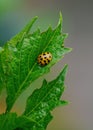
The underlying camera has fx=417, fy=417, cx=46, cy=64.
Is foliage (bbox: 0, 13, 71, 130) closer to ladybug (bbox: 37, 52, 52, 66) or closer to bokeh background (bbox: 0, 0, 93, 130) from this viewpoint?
ladybug (bbox: 37, 52, 52, 66)

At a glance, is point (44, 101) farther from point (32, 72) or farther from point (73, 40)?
point (73, 40)

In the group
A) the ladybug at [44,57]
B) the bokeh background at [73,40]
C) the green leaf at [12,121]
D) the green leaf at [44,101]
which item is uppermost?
the bokeh background at [73,40]

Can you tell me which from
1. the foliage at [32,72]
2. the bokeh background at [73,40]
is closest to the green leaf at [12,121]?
the foliage at [32,72]

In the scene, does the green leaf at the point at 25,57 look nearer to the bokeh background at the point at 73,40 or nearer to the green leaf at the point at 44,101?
the green leaf at the point at 44,101

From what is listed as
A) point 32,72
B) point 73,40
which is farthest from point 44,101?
point 73,40

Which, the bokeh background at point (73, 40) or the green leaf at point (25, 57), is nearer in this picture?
the green leaf at point (25, 57)

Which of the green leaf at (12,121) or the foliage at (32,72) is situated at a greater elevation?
the foliage at (32,72)

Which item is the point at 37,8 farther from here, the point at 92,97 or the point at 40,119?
the point at 40,119
